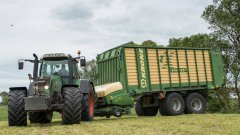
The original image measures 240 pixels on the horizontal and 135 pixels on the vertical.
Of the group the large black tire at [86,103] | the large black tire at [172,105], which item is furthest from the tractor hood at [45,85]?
the large black tire at [172,105]

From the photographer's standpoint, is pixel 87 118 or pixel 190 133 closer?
pixel 190 133

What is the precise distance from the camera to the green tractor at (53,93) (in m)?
13.2

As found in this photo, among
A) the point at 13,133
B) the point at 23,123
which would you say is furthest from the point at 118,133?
the point at 23,123

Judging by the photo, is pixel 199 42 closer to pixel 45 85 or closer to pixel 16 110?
pixel 45 85

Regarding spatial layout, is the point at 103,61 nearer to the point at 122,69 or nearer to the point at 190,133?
the point at 122,69

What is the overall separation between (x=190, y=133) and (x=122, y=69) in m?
8.15

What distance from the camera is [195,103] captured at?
21.0 m

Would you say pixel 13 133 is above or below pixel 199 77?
below

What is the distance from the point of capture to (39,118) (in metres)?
16.4

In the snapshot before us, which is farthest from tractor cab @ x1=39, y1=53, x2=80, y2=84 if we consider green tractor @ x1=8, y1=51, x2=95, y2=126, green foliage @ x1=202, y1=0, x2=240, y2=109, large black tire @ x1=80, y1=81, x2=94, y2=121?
green foliage @ x1=202, y1=0, x2=240, y2=109

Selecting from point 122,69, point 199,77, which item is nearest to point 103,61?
point 122,69

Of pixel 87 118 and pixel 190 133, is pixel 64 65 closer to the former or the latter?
pixel 87 118

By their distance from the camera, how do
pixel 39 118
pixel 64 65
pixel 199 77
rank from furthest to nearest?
1. pixel 199 77
2. pixel 39 118
3. pixel 64 65

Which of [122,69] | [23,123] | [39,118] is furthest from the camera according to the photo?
[122,69]
